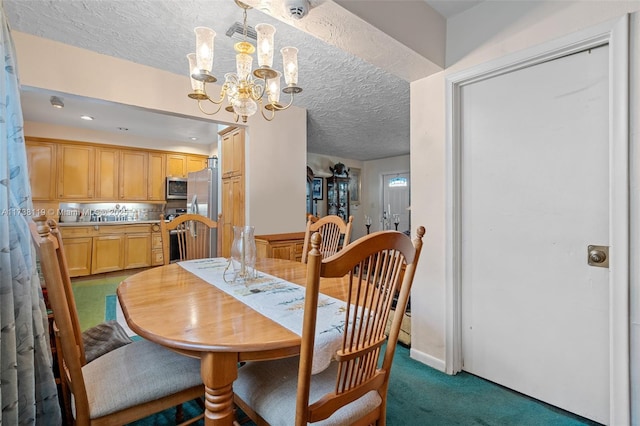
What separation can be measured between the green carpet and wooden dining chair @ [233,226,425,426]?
2.12ft

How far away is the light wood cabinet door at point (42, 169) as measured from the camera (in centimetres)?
421

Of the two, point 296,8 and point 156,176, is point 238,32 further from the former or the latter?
point 156,176

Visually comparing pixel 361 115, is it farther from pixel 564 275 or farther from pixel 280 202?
pixel 564 275

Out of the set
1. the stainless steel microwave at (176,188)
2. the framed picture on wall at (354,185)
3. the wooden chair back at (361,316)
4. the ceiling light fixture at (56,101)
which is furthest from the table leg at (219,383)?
the framed picture on wall at (354,185)

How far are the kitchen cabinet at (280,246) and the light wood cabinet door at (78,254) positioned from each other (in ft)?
9.67

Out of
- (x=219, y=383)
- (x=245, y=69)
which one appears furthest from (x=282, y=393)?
(x=245, y=69)

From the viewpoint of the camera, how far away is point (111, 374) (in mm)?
1072

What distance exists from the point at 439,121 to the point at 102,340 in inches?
92.2

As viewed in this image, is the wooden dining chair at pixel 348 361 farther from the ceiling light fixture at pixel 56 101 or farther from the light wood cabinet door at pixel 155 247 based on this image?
the light wood cabinet door at pixel 155 247

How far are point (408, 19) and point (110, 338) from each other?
237 centimetres

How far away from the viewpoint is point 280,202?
3463 mm

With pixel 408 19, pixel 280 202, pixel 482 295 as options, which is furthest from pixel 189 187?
pixel 482 295

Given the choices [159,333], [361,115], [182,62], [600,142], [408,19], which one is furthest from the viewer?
[361,115]

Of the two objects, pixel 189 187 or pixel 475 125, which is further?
pixel 189 187
